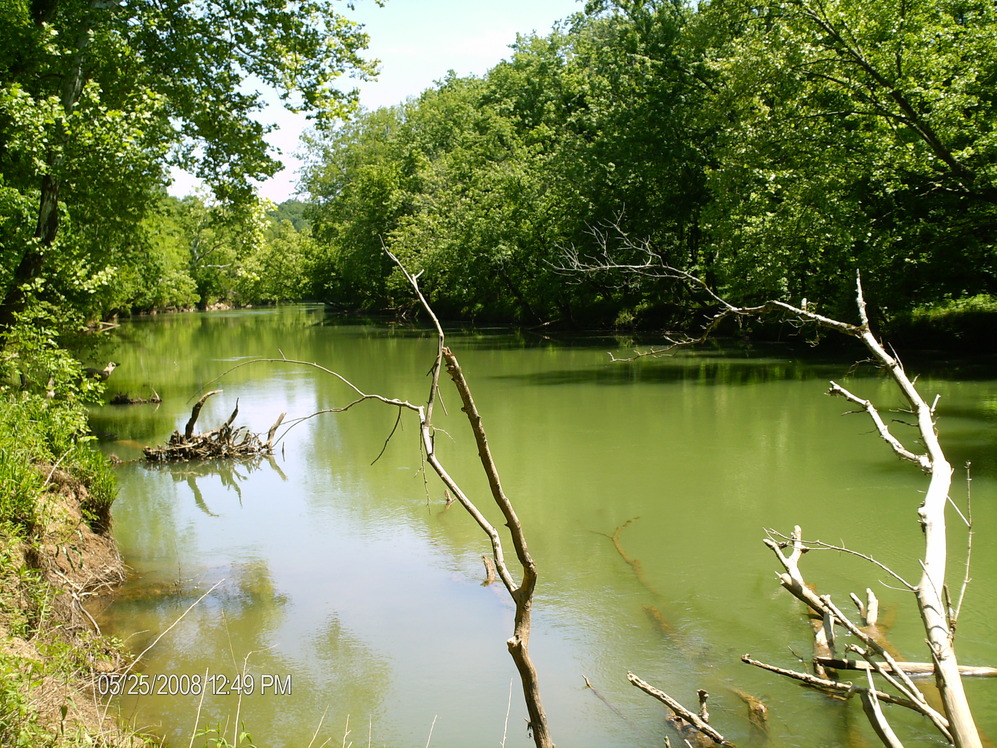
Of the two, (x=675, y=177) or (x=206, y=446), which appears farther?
(x=675, y=177)

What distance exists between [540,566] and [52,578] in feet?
12.3

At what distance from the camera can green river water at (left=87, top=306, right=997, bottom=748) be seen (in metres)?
5.16

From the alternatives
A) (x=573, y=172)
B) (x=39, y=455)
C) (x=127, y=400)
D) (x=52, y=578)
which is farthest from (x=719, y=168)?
(x=52, y=578)

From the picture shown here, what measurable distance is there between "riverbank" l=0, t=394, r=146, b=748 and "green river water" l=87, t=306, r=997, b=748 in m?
0.41

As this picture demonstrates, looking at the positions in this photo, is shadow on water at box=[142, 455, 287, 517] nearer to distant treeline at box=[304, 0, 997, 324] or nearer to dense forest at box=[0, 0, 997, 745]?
dense forest at box=[0, 0, 997, 745]

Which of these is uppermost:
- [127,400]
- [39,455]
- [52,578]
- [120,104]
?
[120,104]

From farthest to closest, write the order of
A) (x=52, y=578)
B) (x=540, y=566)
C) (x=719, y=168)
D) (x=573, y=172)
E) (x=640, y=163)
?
(x=573, y=172) < (x=640, y=163) < (x=719, y=168) < (x=540, y=566) < (x=52, y=578)

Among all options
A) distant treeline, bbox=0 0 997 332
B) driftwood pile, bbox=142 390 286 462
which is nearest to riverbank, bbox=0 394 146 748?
distant treeline, bbox=0 0 997 332

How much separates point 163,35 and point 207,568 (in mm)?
7848

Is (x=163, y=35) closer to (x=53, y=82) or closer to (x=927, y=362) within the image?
(x=53, y=82)

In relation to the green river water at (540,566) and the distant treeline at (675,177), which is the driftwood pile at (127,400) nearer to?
the green river water at (540,566)

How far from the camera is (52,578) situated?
5.58 m

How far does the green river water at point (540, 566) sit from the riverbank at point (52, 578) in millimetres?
411

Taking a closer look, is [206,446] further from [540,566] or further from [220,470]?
[540,566]
